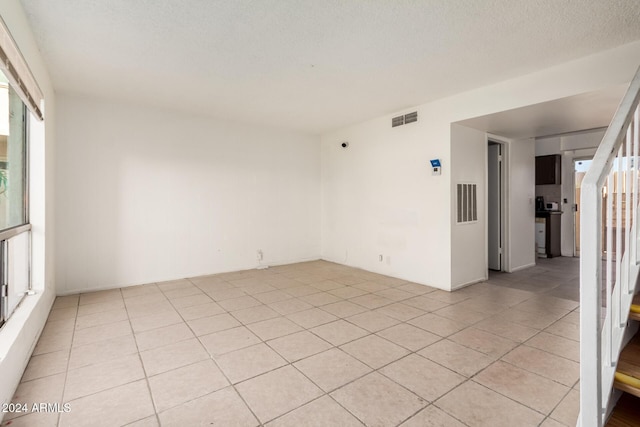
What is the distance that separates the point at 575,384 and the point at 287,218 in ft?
15.3

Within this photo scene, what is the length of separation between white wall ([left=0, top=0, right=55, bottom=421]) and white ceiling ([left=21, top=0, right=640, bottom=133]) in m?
0.18

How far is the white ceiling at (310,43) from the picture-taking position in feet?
7.39

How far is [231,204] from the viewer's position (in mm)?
5293

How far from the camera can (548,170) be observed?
6727 mm

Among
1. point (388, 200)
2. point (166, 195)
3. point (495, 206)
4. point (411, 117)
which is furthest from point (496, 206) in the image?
point (166, 195)

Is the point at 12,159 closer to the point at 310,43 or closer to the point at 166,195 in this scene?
the point at 166,195

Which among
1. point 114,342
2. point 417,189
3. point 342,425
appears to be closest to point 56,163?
point 114,342

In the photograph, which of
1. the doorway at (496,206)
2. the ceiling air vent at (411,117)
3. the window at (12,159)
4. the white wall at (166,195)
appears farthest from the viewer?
the doorway at (496,206)

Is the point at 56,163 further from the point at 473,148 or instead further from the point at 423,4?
the point at 473,148

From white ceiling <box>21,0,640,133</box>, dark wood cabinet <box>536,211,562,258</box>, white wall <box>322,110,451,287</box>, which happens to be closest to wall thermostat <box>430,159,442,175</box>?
white wall <box>322,110,451,287</box>

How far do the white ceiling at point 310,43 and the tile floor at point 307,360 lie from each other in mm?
2570

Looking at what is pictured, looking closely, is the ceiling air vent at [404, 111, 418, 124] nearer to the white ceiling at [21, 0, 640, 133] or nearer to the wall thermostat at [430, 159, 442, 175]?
the white ceiling at [21, 0, 640, 133]

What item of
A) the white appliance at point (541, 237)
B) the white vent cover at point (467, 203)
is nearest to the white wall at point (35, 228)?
the white vent cover at point (467, 203)

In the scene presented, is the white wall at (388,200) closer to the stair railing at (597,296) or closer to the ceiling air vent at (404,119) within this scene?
the ceiling air vent at (404,119)
